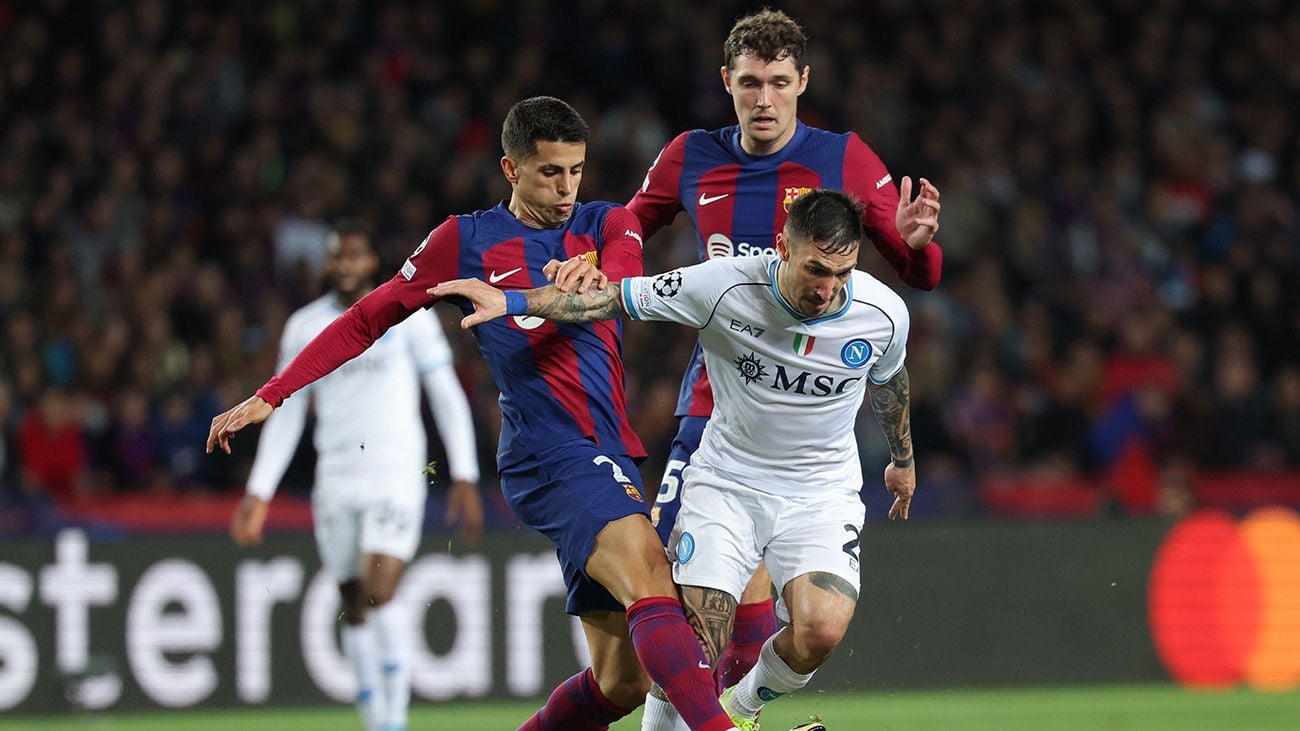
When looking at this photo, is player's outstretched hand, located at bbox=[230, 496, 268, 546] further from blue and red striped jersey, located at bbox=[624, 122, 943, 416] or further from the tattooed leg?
the tattooed leg

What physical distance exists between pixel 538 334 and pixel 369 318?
554 mm

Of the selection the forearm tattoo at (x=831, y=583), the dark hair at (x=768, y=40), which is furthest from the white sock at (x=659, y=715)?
the dark hair at (x=768, y=40)

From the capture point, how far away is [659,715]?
20.3ft

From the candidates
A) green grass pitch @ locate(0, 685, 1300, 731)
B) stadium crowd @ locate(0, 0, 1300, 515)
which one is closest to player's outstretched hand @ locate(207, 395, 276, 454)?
green grass pitch @ locate(0, 685, 1300, 731)

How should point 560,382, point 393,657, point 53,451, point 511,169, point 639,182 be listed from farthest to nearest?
1. point 639,182
2. point 53,451
3. point 393,657
4. point 511,169
5. point 560,382

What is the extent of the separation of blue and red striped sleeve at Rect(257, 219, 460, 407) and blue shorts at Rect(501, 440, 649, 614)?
647 mm

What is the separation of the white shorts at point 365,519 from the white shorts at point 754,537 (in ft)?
9.56

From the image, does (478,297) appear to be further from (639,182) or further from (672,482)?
(639,182)

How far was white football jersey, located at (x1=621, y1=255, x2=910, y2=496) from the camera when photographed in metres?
5.90

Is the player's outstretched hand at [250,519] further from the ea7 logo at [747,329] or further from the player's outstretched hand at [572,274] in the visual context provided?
the ea7 logo at [747,329]

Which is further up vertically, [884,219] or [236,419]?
[884,219]

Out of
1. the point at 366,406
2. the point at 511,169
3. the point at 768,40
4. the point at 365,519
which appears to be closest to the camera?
the point at 511,169

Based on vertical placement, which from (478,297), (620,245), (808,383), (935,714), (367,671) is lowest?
(935,714)

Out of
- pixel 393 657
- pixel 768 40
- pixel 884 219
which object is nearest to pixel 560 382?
pixel 884 219
